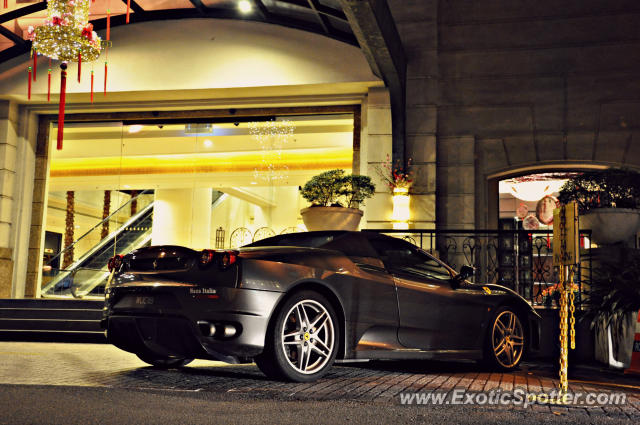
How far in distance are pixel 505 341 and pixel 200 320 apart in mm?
3134

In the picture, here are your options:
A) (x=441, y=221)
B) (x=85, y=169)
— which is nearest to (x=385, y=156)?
(x=441, y=221)

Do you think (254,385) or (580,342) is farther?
(580,342)

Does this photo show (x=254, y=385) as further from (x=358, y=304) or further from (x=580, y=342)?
(x=580, y=342)

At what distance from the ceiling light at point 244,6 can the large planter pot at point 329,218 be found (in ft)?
15.9

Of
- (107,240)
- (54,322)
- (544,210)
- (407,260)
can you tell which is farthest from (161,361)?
(544,210)

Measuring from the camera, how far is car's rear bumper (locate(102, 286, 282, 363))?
4.61 meters

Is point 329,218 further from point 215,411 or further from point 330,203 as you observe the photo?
point 215,411

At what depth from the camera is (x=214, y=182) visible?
48.0 feet

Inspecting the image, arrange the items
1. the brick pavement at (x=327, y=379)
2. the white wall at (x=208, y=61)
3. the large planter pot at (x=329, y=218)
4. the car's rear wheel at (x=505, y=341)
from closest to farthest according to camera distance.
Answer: the brick pavement at (x=327, y=379) → the car's rear wheel at (x=505, y=341) → the large planter pot at (x=329, y=218) → the white wall at (x=208, y=61)

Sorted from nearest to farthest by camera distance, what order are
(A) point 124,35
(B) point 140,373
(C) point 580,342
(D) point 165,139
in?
(B) point 140,373 → (C) point 580,342 → (A) point 124,35 → (D) point 165,139

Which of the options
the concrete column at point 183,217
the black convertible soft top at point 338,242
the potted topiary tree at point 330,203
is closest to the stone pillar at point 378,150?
the potted topiary tree at point 330,203

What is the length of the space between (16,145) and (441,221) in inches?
365

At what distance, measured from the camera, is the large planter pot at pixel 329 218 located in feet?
34.1

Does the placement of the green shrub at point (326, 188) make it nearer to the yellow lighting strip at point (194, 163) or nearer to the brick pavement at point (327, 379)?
the yellow lighting strip at point (194, 163)
